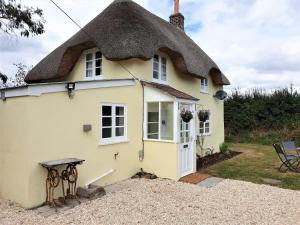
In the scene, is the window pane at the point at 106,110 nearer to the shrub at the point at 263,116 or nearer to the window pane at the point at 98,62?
the window pane at the point at 98,62

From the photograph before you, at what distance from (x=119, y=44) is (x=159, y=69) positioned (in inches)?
86.7

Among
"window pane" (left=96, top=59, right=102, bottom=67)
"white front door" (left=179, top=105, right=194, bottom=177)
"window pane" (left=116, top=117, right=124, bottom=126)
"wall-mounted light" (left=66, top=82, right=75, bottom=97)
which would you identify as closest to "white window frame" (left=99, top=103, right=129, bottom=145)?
"window pane" (left=116, top=117, right=124, bottom=126)

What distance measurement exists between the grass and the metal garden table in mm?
5501

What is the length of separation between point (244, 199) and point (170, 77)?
634 cm

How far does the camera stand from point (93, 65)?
435 inches

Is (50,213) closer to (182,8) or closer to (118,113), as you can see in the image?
(118,113)

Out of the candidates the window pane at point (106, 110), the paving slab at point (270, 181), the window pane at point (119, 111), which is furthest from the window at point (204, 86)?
the window pane at point (106, 110)

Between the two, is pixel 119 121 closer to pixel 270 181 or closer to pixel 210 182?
pixel 210 182

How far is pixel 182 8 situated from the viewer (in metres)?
18.0

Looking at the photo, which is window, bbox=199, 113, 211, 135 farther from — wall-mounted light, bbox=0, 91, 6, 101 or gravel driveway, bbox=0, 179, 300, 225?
wall-mounted light, bbox=0, 91, 6, 101

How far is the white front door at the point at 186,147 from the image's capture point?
927 cm

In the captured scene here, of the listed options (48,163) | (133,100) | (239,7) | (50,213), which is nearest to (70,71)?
(133,100)

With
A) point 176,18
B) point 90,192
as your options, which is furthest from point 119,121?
point 176,18

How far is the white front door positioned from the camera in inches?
365
